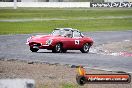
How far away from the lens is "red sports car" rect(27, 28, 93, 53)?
22.2 meters

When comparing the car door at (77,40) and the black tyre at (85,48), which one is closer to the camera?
the car door at (77,40)

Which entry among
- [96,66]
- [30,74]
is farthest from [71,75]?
[96,66]

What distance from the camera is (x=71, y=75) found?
13.8 meters

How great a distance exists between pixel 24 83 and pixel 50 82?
6.68m

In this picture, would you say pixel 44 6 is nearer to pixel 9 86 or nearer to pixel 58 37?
pixel 58 37

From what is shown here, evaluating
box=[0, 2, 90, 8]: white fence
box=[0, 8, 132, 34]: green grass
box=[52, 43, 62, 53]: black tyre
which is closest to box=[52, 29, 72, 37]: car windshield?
box=[52, 43, 62, 53]: black tyre

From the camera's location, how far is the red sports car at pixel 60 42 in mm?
22203

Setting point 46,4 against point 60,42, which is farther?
point 46,4

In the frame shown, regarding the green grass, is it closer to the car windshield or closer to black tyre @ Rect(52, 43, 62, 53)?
the car windshield

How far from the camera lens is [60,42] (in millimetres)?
22750

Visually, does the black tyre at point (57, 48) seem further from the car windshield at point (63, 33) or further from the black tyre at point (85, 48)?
the black tyre at point (85, 48)

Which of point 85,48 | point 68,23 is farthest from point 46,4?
point 85,48

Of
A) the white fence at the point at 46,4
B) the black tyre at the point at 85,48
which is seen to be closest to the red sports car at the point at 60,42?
the black tyre at the point at 85,48

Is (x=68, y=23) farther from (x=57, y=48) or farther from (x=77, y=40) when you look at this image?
(x=57, y=48)
